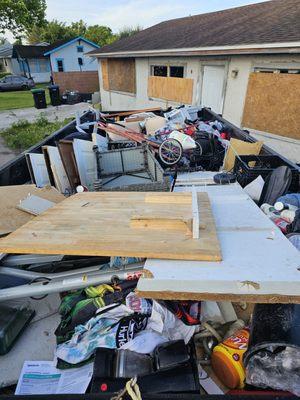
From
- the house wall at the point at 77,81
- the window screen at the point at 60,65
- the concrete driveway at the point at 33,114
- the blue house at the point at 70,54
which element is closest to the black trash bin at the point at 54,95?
the concrete driveway at the point at 33,114

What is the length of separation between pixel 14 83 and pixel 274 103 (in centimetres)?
2516

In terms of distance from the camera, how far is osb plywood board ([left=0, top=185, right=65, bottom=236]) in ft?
7.62

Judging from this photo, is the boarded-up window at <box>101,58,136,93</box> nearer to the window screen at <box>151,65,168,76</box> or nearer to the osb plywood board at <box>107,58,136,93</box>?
the osb plywood board at <box>107,58,136,93</box>

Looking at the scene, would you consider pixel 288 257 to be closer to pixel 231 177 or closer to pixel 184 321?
pixel 184 321

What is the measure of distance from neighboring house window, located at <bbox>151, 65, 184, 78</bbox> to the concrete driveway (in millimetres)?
3828

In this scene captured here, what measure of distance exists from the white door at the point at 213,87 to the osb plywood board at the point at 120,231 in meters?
7.65

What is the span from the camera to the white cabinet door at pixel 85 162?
10.7 ft

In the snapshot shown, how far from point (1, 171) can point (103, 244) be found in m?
2.26

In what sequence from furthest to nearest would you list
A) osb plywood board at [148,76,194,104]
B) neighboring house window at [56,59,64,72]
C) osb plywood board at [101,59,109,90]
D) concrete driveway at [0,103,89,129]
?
1. neighboring house window at [56,59,64,72]
2. osb plywood board at [101,59,109,90]
3. concrete driveway at [0,103,89,129]
4. osb plywood board at [148,76,194,104]

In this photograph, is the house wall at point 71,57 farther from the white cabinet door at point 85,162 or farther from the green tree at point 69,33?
the white cabinet door at point 85,162

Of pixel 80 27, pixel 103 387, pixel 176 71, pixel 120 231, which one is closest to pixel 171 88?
pixel 176 71

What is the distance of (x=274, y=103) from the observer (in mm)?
6906

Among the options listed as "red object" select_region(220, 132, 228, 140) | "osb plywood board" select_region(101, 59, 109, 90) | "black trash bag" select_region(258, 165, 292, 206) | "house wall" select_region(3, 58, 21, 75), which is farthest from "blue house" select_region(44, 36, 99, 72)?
"black trash bag" select_region(258, 165, 292, 206)

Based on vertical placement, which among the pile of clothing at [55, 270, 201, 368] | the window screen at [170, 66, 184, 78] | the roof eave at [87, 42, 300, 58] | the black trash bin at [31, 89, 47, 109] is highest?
the roof eave at [87, 42, 300, 58]
